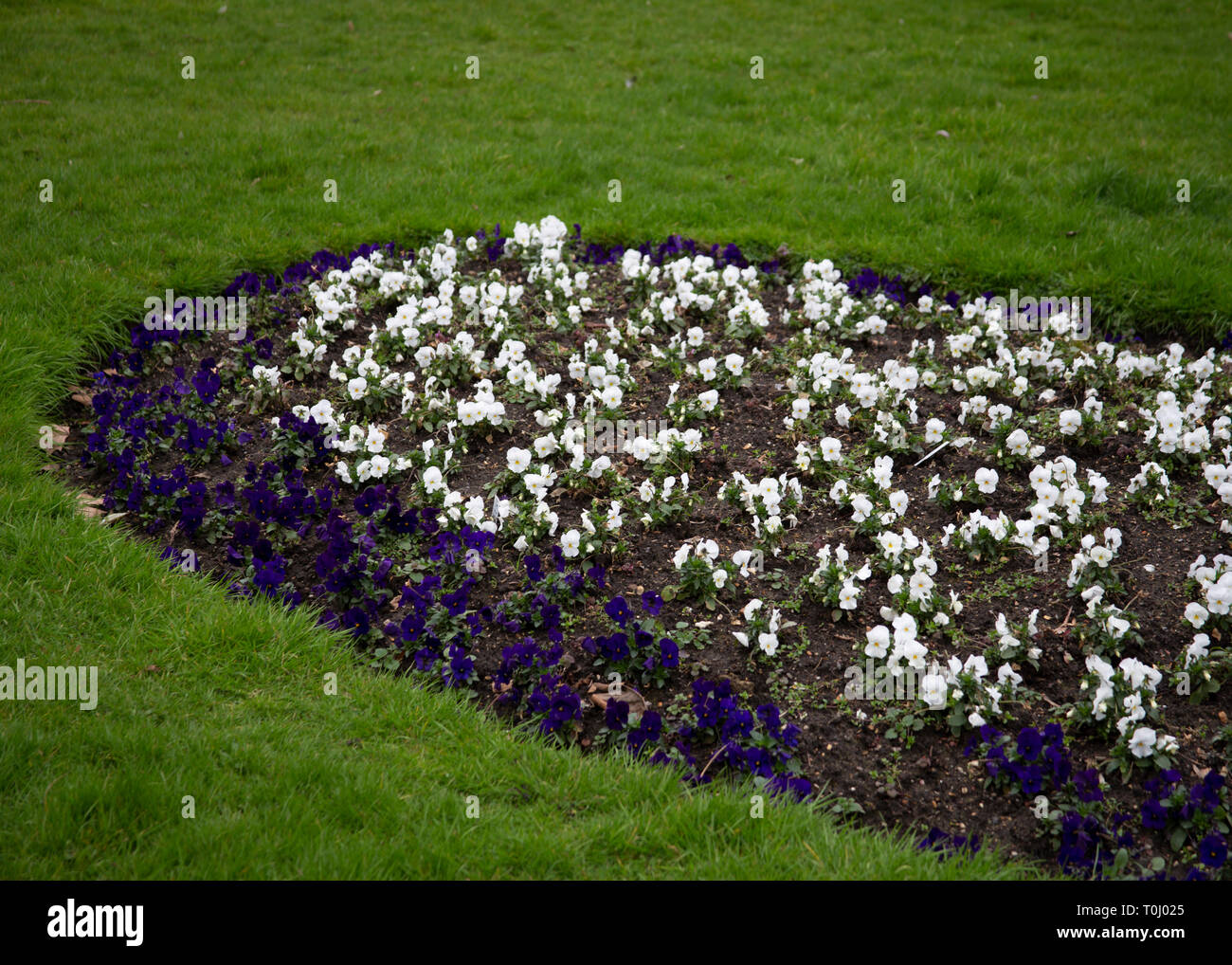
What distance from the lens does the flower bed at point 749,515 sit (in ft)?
11.4

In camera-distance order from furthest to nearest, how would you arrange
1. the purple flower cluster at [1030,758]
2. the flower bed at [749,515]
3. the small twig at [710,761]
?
the flower bed at [749,515], the small twig at [710,761], the purple flower cluster at [1030,758]

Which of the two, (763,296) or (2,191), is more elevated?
(2,191)

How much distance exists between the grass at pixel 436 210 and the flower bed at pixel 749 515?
33 cm

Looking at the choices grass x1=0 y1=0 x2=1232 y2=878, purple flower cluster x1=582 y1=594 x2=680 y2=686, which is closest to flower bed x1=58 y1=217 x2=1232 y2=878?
purple flower cluster x1=582 y1=594 x2=680 y2=686

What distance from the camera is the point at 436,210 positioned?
7.56 meters

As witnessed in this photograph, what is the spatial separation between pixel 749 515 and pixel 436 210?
427 cm

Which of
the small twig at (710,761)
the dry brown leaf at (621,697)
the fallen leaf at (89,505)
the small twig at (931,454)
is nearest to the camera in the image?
the small twig at (710,761)

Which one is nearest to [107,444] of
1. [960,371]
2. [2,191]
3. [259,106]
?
[2,191]

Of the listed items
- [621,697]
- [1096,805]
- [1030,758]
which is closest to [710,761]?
[621,697]

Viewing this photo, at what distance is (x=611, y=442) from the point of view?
17.0 feet

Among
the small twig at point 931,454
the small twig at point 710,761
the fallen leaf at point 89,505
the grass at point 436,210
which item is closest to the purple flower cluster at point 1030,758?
the grass at point 436,210

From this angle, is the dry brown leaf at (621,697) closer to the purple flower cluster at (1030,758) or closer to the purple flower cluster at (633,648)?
the purple flower cluster at (633,648)
